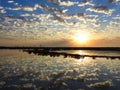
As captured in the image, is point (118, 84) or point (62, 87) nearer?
point (62, 87)

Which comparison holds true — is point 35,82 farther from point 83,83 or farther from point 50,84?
point 83,83

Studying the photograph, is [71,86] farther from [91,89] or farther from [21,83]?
[21,83]

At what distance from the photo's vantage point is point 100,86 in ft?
75.3

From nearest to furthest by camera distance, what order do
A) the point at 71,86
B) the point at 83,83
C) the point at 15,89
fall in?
1. the point at 15,89
2. the point at 71,86
3. the point at 83,83

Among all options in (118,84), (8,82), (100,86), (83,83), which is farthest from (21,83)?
(118,84)

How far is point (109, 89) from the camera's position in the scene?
2166 centimetres

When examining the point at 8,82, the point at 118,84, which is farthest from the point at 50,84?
the point at 118,84

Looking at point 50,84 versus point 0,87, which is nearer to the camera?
point 0,87

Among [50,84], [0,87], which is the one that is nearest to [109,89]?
[50,84]

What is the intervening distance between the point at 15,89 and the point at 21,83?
9.23 ft

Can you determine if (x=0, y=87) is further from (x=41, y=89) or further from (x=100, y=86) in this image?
(x=100, y=86)

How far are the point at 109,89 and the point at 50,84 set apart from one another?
6.12 metres

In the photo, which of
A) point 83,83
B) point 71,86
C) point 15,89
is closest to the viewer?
point 15,89

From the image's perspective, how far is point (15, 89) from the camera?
68.5ft
